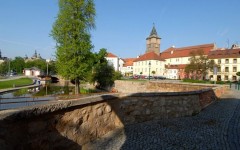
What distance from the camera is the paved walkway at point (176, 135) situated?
5484 millimetres

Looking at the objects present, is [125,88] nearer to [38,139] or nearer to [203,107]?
[203,107]

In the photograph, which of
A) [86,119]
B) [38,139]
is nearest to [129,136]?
[86,119]

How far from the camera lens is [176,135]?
6387 mm

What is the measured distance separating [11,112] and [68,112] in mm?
1536

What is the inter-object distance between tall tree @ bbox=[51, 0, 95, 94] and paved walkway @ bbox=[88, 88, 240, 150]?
65.7 feet

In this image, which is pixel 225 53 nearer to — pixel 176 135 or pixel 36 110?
pixel 176 135

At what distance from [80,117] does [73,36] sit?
2273 cm

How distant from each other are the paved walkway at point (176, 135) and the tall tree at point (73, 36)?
2004 cm

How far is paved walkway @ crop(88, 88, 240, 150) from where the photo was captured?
548 centimetres

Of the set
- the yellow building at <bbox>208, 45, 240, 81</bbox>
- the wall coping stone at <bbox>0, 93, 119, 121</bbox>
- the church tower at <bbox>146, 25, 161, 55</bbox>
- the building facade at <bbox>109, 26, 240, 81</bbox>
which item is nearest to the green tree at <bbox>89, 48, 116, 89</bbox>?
the building facade at <bbox>109, 26, 240, 81</bbox>

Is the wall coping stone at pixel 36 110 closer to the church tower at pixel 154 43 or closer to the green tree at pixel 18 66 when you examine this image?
the church tower at pixel 154 43

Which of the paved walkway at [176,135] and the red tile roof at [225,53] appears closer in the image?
the paved walkway at [176,135]

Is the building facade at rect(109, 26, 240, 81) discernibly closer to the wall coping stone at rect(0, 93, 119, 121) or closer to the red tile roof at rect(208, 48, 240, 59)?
the red tile roof at rect(208, 48, 240, 59)

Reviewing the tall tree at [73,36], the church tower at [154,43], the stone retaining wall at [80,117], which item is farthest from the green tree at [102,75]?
the church tower at [154,43]
